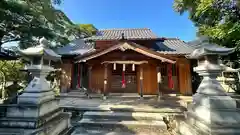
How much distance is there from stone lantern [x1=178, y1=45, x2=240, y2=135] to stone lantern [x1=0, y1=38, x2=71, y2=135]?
12.6ft

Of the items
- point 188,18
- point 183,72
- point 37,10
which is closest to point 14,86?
point 37,10

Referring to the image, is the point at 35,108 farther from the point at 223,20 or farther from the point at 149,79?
the point at 223,20

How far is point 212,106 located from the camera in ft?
9.77

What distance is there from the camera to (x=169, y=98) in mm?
9211

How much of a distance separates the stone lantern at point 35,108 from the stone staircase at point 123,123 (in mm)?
1338

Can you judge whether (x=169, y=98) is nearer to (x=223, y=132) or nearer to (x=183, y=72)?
(x=183, y=72)

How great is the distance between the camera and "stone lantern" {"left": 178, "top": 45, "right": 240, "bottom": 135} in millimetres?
2855

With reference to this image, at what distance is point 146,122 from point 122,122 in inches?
38.8

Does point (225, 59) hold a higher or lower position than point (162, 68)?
higher

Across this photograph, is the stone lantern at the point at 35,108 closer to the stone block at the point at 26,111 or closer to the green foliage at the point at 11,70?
the stone block at the point at 26,111

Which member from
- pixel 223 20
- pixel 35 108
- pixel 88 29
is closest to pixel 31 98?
pixel 35 108

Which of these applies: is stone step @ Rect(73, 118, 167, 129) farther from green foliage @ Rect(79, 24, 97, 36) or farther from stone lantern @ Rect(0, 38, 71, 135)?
green foliage @ Rect(79, 24, 97, 36)

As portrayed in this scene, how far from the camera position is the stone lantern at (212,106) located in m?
2.86

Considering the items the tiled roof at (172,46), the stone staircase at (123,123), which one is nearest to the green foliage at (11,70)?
the stone staircase at (123,123)
